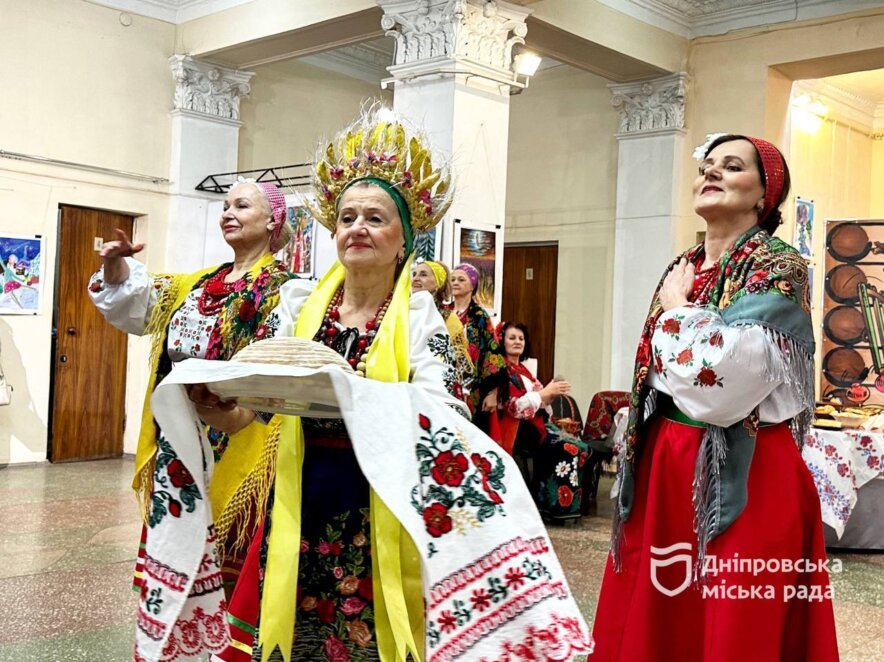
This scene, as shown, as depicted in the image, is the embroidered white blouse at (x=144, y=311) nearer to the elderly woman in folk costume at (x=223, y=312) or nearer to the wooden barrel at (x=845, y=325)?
the elderly woman in folk costume at (x=223, y=312)

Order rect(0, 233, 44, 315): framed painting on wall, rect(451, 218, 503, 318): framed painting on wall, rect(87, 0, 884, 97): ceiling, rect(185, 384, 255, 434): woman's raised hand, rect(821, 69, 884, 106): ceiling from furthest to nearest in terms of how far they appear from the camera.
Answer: rect(821, 69, 884, 106): ceiling, rect(0, 233, 44, 315): framed painting on wall, rect(87, 0, 884, 97): ceiling, rect(451, 218, 503, 318): framed painting on wall, rect(185, 384, 255, 434): woman's raised hand

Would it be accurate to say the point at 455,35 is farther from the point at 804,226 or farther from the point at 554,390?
the point at 804,226

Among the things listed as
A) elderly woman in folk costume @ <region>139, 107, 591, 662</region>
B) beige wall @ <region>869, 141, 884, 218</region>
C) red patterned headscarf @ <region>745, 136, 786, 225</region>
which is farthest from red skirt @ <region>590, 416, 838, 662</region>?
beige wall @ <region>869, 141, 884, 218</region>

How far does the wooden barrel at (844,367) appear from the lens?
270 inches

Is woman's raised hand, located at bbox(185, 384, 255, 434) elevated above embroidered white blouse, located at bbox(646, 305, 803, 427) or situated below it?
below

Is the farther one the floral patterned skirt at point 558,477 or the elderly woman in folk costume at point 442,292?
the floral patterned skirt at point 558,477

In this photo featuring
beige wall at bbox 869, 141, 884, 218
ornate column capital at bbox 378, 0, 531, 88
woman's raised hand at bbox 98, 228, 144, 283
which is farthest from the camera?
beige wall at bbox 869, 141, 884, 218

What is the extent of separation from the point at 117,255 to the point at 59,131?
18.3 feet

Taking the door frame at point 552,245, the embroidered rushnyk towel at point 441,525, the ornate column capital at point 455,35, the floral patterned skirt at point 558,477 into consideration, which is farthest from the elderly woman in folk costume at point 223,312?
the door frame at point 552,245

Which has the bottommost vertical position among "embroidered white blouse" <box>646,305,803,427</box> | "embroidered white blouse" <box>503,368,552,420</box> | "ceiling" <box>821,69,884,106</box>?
"embroidered white blouse" <box>503,368,552,420</box>

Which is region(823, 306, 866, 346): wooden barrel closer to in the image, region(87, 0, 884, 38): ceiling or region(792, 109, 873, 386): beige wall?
region(792, 109, 873, 386): beige wall

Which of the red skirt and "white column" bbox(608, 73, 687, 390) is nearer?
the red skirt

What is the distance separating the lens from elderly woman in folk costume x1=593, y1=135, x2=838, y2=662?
7.14 feet

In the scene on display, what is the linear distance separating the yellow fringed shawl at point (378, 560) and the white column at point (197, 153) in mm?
7101
